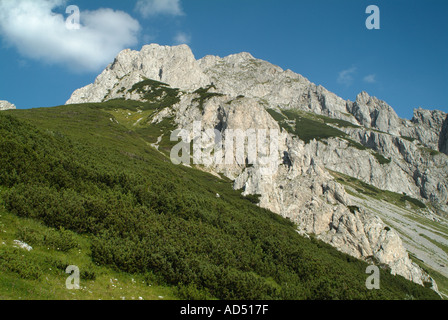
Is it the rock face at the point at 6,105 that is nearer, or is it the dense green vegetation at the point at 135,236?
the dense green vegetation at the point at 135,236

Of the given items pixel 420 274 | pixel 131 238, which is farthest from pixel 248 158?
pixel 131 238

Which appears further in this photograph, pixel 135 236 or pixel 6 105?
pixel 6 105

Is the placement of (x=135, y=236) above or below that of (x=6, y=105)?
below

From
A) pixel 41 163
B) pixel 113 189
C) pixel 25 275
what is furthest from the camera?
pixel 113 189

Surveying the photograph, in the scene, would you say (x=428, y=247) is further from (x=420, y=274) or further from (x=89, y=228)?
(x=89, y=228)

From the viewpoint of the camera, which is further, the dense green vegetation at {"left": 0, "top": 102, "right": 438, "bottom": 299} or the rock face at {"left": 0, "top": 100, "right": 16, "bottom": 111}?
the rock face at {"left": 0, "top": 100, "right": 16, "bottom": 111}

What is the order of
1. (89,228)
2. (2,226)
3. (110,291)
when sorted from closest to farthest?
1. (110,291)
2. (2,226)
3. (89,228)

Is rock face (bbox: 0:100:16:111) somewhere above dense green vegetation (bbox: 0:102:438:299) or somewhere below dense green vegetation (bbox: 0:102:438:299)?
above

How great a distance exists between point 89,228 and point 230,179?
236 ft

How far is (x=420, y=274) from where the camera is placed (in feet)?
192

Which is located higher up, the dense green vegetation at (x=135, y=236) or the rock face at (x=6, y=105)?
the rock face at (x=6, y=105)

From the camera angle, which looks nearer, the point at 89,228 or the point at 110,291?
the point at 110,291

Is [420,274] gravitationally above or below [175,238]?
below
